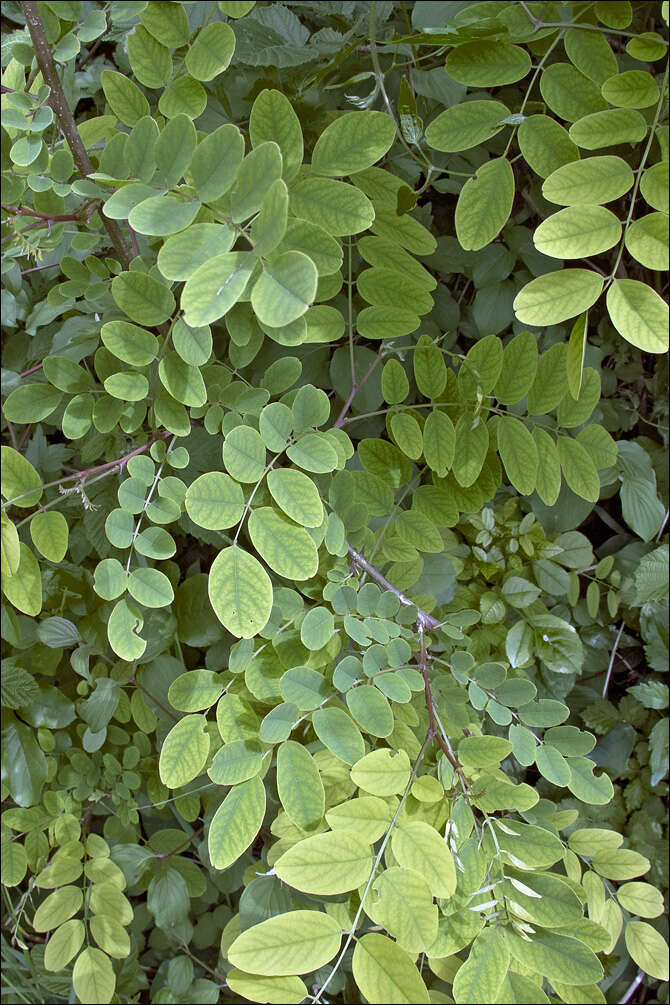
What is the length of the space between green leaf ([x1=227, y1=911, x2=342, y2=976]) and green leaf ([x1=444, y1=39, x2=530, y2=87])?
0.84 meters

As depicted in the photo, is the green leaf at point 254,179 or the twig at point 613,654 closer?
the green leaf at point 254,179

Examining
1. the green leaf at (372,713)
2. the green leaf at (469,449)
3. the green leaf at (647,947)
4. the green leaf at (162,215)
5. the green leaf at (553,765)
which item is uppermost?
the green leaf at (162,215)

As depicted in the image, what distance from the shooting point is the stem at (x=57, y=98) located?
1.91ft

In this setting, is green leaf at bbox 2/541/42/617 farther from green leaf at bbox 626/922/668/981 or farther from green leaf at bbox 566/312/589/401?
green leaf at bbox 626/922/668/981

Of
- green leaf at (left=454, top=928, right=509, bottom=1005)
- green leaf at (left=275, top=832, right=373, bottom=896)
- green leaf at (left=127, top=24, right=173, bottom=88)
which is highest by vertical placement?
green leaf at (left=127, top=24, right=173, bottom=88)

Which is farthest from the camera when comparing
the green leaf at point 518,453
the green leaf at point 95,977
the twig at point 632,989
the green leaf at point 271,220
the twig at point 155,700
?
the twig at point 632,989

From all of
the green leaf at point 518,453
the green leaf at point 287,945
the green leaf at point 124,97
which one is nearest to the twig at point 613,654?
the green leaf at point 518,453

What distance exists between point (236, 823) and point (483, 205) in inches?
27.3

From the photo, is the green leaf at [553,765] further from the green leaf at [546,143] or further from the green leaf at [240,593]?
the green leaf at [546,143]

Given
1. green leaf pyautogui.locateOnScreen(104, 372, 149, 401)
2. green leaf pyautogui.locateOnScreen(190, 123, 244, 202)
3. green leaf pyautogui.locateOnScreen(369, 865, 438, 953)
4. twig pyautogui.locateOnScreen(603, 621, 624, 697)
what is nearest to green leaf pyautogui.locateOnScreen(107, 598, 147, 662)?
green leaf pyautogui.locateOnScreen(104, 372, 149, 401)

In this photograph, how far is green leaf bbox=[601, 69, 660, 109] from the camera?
626 mm

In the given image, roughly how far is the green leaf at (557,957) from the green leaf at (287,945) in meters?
0.18

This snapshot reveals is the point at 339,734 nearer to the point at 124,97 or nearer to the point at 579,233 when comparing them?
the point at 579,233

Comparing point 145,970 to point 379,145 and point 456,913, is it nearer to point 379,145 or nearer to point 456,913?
point 456,913
